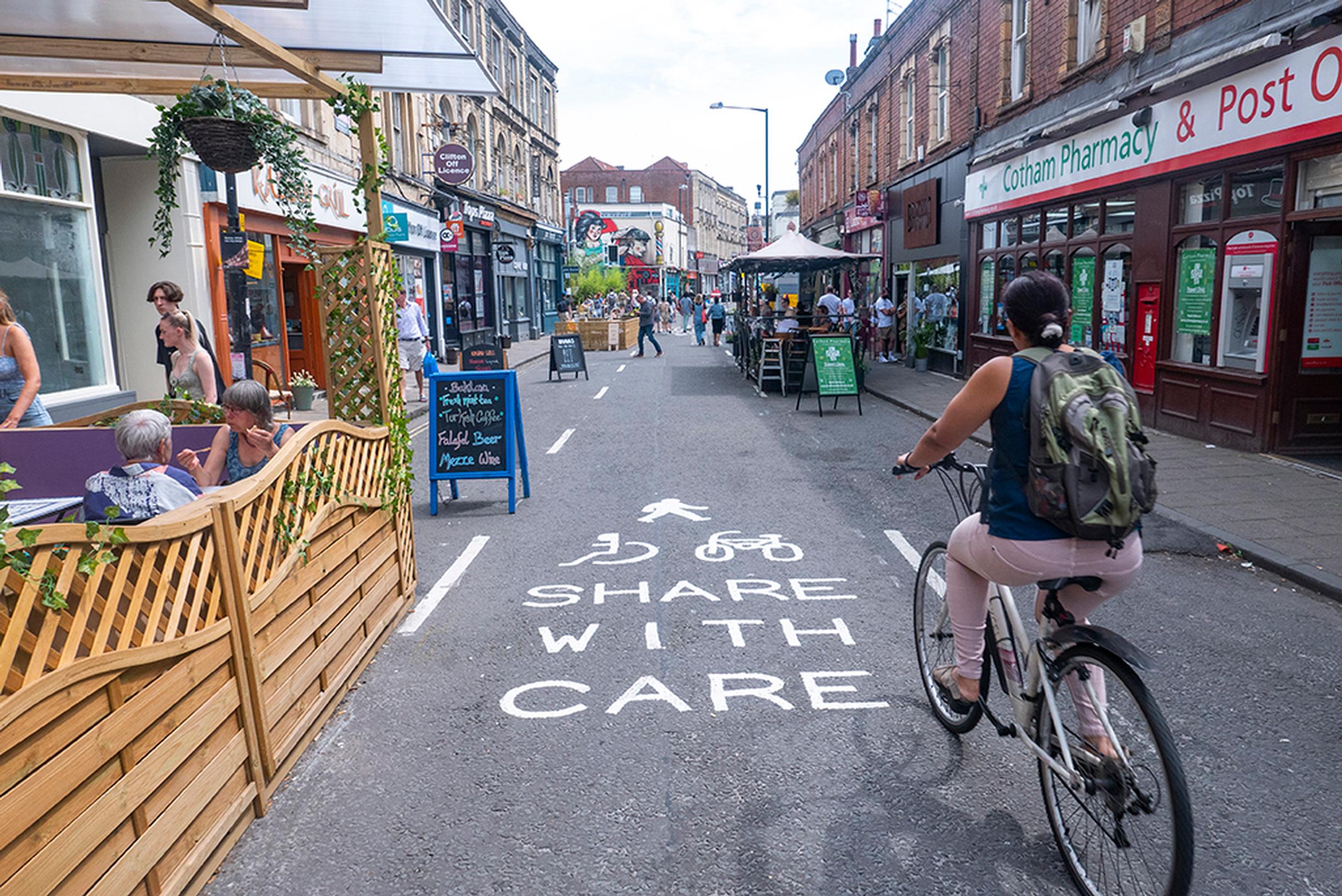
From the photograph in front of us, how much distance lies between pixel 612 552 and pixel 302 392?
10070 mm

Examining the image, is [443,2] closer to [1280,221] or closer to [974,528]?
[1280,221]

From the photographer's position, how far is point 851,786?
3732mm

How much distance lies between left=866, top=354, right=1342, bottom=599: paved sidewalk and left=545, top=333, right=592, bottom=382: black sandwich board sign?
470 inches

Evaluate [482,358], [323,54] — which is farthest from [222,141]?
[482,358]

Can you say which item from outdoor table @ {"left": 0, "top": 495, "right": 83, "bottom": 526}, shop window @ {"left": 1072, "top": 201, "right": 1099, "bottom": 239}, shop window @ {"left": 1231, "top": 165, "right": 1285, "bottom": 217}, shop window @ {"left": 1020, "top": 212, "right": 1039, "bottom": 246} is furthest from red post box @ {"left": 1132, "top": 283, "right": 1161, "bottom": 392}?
outdoor table @ {"left": 0, "top": 495, "right": 83, "bottom": 526}

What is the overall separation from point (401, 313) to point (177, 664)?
1455 cm

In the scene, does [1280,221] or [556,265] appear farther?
[556,265]

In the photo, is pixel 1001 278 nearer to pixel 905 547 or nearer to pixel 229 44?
pixel 905 547

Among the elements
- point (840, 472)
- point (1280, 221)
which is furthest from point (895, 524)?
point (1280, 221)

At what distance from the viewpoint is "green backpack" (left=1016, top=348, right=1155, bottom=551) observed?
2896 millimetres

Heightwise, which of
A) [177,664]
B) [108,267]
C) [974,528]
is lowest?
[177,664]

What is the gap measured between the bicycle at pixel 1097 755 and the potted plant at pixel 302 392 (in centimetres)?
1362

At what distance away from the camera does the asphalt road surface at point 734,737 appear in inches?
127

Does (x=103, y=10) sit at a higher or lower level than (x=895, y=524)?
higher
